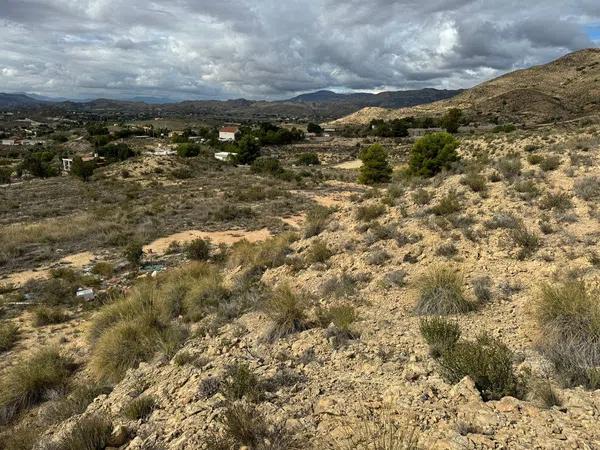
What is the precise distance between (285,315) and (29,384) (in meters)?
4.48

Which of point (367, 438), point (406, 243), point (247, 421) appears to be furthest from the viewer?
point (406, 243)

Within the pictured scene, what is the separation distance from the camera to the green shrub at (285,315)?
7.40m

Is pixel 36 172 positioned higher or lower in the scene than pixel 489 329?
lower

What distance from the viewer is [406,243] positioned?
34.6 ft

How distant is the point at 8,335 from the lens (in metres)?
9.82

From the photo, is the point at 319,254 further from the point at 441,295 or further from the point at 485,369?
the point at 485,369

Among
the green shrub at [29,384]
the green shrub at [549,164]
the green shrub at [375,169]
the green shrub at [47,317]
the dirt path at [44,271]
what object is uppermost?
the green shrub at [549,164]

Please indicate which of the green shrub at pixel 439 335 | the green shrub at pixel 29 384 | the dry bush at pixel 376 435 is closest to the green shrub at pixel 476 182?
the green shrub at pixel 439 335

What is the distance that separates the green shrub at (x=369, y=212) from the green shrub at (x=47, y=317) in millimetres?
8579

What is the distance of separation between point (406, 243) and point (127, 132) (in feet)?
312

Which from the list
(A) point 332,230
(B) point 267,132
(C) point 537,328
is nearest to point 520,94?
(B) point 267,132

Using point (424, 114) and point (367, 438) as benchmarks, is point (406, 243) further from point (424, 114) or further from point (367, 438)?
point (424, 114)

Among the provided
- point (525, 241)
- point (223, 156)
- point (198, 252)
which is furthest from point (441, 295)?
point (223, 156)

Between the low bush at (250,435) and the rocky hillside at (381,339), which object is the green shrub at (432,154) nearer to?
the rocky hillside at (381,339)
